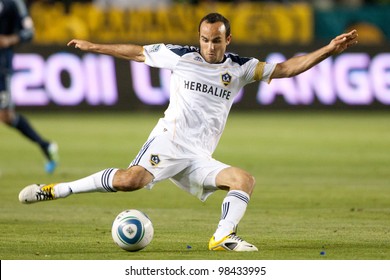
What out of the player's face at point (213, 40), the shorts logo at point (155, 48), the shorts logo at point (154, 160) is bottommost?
the shorts logo at point (154, 160)

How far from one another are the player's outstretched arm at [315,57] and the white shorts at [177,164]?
0.94 meters

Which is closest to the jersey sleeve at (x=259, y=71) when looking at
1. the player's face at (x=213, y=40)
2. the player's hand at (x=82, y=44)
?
the player's face at (x=213, y=40)

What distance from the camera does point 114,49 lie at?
9070mm

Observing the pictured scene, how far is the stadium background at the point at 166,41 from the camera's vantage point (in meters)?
25.8

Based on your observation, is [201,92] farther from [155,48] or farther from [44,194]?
[44,194]

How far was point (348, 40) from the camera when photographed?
877cm

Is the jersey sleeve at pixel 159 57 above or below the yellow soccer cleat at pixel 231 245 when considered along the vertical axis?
above

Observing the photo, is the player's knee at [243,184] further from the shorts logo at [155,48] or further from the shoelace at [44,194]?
the shoelace at [44,194]

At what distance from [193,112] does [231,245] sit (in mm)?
1270

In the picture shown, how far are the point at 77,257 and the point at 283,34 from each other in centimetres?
2195

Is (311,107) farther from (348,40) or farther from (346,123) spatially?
(348,40)

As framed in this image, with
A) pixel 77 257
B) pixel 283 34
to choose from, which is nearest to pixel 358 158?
pixel 77 257

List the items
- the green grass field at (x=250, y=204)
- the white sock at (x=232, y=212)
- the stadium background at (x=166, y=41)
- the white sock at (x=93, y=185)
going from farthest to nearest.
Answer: the stadium background at (x=166, y=41) < the white sock at (x=93, y=185) < the green grass field at (x=250, y=204) < the white sock at (x=232, y=212)

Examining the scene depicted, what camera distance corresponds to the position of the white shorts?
8.88 metres
